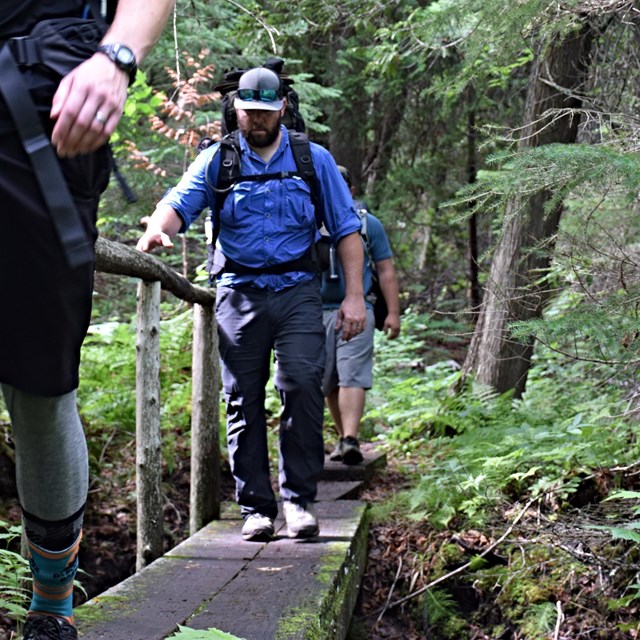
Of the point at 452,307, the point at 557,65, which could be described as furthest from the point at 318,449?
the point at 452,307

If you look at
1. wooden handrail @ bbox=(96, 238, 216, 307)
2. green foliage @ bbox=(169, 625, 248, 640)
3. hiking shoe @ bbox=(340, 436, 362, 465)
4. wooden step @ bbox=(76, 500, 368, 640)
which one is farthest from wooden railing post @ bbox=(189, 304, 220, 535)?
green foliage @ bbox=(169, 625, 248, 640)

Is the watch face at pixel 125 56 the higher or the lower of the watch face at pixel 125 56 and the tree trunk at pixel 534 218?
the higher

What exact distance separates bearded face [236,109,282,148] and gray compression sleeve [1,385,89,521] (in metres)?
2.88

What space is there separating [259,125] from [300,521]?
6.81ft

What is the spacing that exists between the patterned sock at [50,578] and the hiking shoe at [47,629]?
0.02 m

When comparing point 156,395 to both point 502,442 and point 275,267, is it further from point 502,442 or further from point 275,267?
point 502,442

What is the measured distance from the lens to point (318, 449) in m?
5.07

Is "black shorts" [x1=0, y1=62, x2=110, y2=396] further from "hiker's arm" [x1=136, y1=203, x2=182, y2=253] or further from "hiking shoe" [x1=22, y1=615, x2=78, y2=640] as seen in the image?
"hiker's arm" [x1=136, y1=203, x2=182, y2=253]

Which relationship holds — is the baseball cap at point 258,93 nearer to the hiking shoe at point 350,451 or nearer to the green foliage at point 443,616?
the green foliage at point 443,616

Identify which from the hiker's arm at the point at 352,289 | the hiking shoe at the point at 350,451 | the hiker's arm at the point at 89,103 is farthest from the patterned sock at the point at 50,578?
the hiking shoe at the point at 350,451

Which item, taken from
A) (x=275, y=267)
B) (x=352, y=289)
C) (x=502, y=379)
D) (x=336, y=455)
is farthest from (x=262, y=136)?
(x=502, y=379)

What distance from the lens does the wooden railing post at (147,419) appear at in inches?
191

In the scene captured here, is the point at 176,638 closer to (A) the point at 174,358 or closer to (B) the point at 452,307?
(A) the point at 174,358

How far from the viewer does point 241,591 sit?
379 cm
